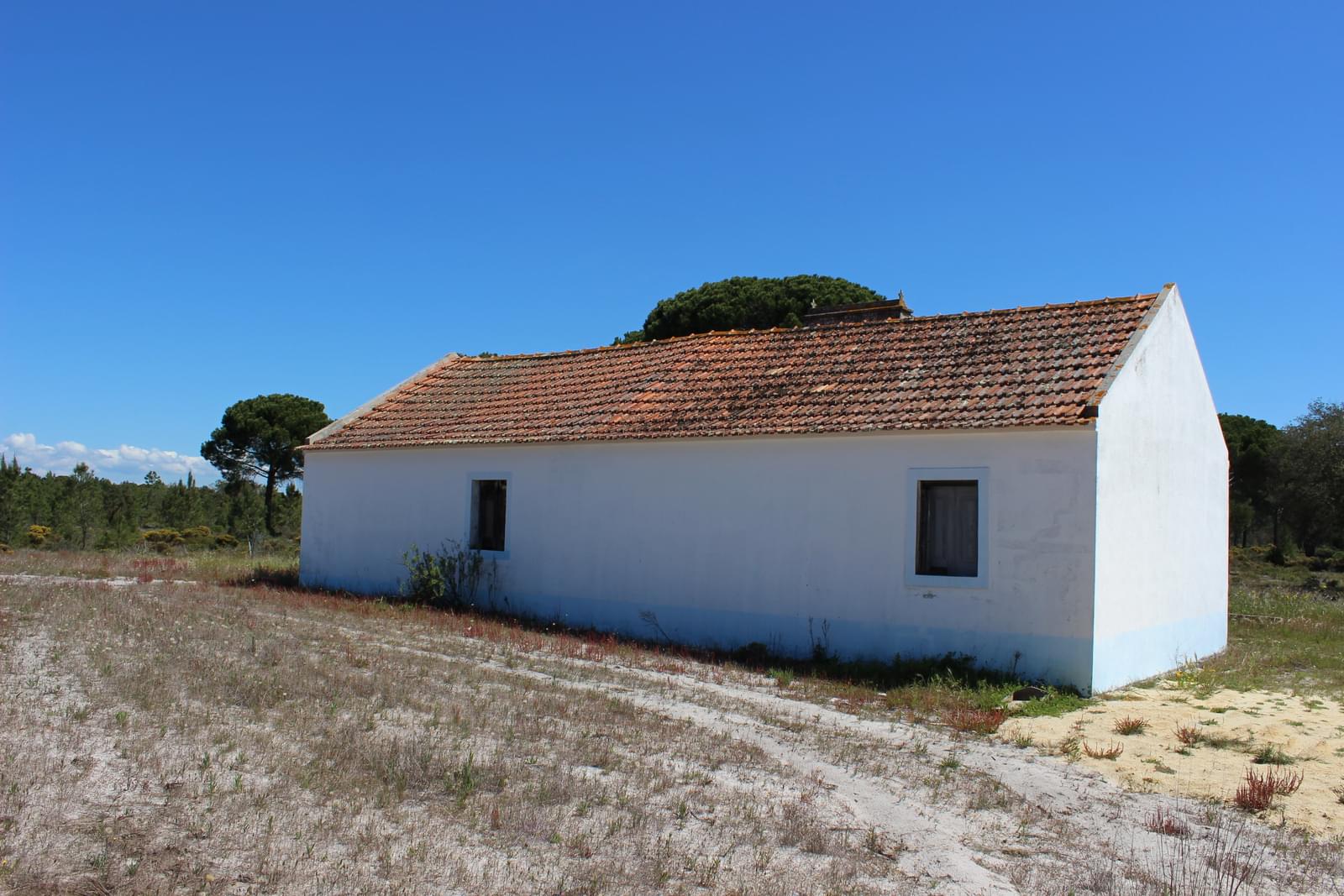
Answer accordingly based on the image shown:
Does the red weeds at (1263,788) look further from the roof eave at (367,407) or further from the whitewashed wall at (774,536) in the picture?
the roof eave at (367,407)

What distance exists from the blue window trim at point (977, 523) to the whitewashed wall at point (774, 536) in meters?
0.06

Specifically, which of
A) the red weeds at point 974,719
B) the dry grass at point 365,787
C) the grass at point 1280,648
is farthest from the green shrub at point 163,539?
the grass at point 1280,648

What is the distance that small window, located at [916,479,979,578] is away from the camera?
12.9 meters

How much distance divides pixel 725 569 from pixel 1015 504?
14.4 ft

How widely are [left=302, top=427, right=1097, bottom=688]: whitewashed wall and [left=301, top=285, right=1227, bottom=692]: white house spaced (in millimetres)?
31

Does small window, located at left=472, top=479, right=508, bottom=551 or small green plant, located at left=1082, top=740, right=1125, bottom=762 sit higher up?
small window, located at left=472, top=479, right=508, bottom=551

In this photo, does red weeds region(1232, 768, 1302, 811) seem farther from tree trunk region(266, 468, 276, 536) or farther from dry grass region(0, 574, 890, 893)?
tree trunk region(266, 468, 276, 536)

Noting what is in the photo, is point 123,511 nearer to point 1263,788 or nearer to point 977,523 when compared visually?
point 977,523

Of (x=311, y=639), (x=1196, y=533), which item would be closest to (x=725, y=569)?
(x=311, y=639)

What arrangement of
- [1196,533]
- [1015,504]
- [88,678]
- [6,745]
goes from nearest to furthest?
[6,745]
[88,678]
[1015,504]
[1196,533]

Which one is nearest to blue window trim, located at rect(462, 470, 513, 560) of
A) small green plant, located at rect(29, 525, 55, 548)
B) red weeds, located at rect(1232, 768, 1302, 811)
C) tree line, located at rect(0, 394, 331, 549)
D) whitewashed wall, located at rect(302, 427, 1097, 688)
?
whitewashed wall, located at rect(302, 427, 1097, 688)

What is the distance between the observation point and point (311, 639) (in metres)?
12.8

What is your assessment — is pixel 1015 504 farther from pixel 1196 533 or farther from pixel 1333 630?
pixel 1333 630

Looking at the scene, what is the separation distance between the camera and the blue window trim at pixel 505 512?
17656mm
